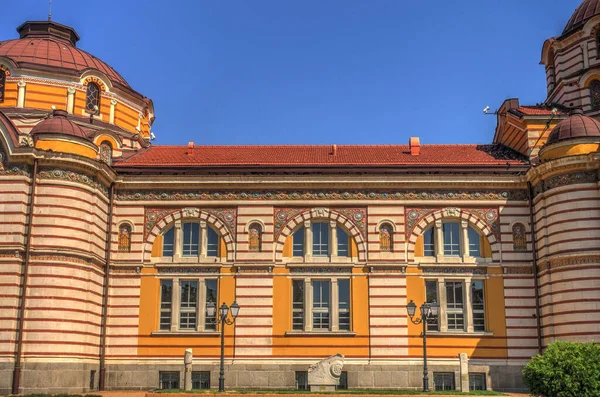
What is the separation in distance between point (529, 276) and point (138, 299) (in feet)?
53.4

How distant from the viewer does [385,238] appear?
109 ft

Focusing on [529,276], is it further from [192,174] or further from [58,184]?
[58,184]

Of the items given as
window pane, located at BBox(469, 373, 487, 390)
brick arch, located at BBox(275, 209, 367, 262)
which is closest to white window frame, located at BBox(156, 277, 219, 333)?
brick arch, located at BBox(275, 209, 367, 262)

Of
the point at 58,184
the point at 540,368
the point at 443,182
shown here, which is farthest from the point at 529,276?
the point at 58,184

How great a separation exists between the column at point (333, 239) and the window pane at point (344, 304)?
47.4 inches

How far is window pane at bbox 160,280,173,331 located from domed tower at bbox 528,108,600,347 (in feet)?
50.0

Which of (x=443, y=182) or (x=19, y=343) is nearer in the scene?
(x=19, y=343)

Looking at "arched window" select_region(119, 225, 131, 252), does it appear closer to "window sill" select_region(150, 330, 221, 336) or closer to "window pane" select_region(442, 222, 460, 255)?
"window sill" select_region(150, 330, 221, 336)

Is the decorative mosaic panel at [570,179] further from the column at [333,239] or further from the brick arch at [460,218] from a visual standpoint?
the column at [333,239]

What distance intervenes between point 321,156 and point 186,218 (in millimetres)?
7160

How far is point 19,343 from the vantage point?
1128 inches

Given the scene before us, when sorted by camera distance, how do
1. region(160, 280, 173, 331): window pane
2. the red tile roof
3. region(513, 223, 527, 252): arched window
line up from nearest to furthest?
region(160, 280, 173, 331): window pane, region(513, 223, 527, 252): arched window, the red tile roof

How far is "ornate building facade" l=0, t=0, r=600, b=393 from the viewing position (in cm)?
3047

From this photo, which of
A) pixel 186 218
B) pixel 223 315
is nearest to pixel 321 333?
pixel 223 315
